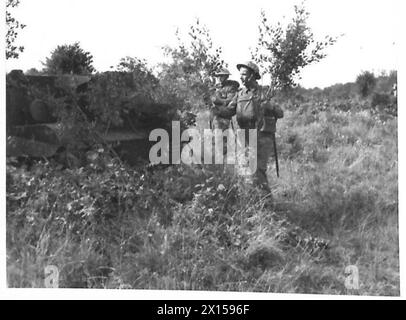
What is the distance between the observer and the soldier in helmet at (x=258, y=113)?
467 centimetres

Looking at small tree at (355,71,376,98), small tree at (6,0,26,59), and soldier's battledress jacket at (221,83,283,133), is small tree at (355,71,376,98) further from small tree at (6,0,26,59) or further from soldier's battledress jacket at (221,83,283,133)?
small tree at (6,0,26,59)

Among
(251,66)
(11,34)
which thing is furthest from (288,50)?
(11,34)

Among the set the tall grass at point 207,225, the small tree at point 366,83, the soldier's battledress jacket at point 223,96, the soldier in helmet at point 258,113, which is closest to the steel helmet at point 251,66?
the soldier in helmet at point 258,113

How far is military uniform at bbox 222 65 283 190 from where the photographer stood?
15.4 feet

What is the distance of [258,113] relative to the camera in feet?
15.4

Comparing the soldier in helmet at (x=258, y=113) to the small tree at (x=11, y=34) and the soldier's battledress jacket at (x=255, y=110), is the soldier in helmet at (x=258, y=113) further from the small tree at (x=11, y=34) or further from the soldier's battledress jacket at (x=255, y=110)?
the small tree at (x=11, y=34)

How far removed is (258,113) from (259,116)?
0.03m

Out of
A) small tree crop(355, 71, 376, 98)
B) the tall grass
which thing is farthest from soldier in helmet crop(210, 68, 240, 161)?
small tree crop(355, 71, 376, 98)

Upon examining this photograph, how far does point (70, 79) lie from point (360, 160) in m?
2.89

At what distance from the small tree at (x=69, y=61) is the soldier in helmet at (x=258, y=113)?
4.55 ft

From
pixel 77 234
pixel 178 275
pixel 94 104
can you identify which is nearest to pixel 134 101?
pixel 94 104

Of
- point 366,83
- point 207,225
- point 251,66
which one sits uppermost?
point 251,66

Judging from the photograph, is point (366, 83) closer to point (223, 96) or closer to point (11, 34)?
point (223, 96)

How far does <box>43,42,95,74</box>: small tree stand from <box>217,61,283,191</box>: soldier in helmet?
1.39 metres
